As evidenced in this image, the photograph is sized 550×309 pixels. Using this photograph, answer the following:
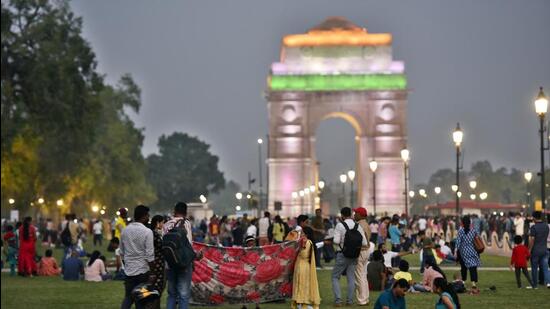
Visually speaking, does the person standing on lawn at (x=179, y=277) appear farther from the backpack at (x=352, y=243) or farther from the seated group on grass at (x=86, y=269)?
the seated group on grass at (x=86, y=269)

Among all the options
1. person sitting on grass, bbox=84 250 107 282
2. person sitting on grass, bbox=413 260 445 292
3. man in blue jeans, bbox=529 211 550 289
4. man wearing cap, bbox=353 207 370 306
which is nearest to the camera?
man wearing cap, bbox=353 207 370 306

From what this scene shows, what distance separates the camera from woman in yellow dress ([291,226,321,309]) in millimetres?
17984

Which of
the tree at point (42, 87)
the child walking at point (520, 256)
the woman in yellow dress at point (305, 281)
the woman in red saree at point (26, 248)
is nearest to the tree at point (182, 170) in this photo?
the tree at point (42, 87)

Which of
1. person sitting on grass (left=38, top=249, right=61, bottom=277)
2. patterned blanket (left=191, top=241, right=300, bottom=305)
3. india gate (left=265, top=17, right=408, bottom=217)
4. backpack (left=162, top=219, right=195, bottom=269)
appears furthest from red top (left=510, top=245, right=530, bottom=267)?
india gate (left=265, top=17, right=408, bottom=217)

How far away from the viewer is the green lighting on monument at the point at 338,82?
9069 centimetres

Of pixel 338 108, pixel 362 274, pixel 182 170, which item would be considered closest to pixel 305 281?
pixel 362 274

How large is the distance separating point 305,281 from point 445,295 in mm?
3723

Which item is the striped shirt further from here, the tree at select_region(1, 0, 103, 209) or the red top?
the tree at select_region(1, 0, 103, 209)

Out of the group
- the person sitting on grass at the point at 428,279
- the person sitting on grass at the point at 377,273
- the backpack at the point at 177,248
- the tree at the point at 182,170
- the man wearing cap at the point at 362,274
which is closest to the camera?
the backpack at the point at 177,248

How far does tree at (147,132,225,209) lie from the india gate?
6017 centimetres

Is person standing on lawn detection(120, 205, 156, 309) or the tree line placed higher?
the tree line

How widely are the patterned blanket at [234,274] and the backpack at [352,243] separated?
101 cm

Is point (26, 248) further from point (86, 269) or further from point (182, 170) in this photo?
point (182, 170)

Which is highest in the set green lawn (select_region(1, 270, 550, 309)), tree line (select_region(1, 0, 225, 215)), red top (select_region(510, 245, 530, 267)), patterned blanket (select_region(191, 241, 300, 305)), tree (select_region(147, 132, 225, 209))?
tree (select_region(147, 132, 225, 209))
